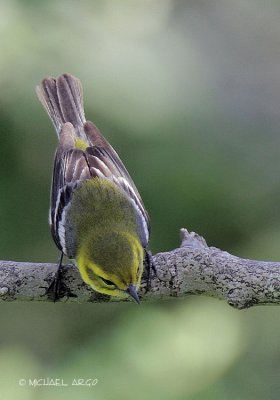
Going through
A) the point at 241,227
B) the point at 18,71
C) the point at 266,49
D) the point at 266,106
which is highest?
the point at 266,49

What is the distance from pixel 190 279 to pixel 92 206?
81 cm

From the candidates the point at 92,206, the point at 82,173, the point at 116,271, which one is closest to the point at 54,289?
the point at 116,271

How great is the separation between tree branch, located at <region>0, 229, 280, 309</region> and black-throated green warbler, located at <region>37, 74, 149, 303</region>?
0.11 meters

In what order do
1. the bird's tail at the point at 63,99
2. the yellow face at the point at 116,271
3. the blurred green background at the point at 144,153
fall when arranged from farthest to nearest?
the bird's tail at the point at 63,99
the blurred green background at the point at 144,153
the yellow face at the point at 116,271

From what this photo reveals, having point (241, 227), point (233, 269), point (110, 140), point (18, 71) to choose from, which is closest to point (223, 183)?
point (241, 227)

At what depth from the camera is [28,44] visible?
5.38 m

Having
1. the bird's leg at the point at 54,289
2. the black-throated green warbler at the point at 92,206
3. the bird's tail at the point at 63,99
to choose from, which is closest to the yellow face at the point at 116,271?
the black-throated green warbler at the point at 92,206

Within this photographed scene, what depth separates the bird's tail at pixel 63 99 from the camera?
5203 mm

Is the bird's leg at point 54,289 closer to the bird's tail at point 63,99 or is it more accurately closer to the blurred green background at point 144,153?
the blurred green background at point 144,153

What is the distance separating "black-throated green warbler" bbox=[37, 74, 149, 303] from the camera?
4.04 metres

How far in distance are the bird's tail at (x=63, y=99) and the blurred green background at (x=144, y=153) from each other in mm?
248

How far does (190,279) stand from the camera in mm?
3945

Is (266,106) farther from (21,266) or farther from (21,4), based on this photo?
(21,266)

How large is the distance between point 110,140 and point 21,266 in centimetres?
194
